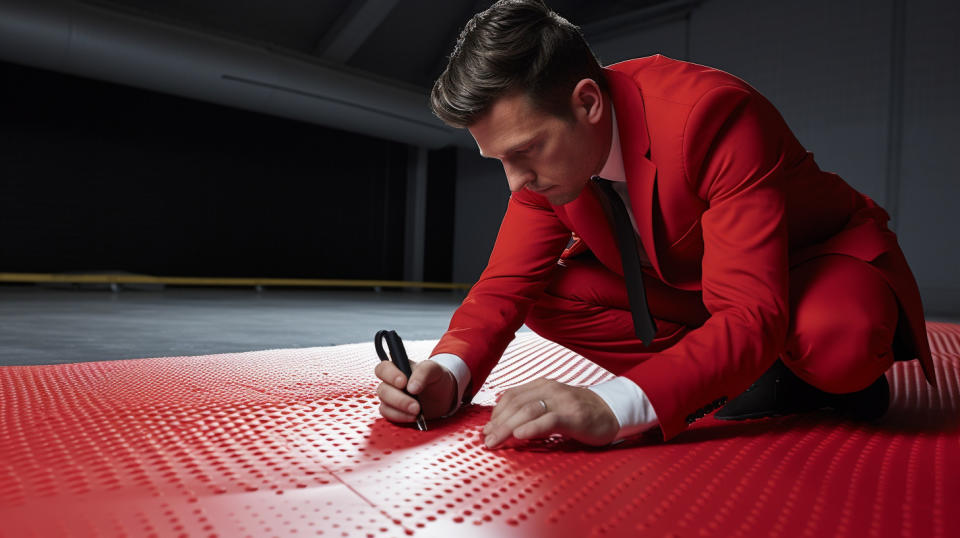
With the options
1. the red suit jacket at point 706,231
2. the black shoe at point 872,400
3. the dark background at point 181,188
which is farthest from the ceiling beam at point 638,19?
the black shoe at point 872,400

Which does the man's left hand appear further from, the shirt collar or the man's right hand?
the shirt collar

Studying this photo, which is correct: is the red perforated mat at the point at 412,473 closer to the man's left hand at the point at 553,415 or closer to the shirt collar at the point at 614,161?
the man's left hand at the point at 553,415

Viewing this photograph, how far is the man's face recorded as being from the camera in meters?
0.96

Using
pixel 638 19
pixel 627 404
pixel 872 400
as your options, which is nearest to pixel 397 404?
pixel 627 404

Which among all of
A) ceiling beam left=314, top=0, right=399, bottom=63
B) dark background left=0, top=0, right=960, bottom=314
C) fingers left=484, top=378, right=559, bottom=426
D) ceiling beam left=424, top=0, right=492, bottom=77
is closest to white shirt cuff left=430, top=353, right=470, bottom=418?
fingers left=484, top=378, right=559, bottom=426

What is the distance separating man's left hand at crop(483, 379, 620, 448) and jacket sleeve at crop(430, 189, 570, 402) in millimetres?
304

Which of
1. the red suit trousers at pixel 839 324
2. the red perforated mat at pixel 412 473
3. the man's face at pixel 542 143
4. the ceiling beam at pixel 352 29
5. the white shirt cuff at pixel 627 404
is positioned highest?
the ceiling beam at pixel 352 29

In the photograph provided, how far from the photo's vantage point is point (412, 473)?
2.84ft

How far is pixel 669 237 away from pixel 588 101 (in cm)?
28

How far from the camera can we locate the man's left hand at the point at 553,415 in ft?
2.89

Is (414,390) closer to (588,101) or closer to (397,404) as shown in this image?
(397,404)

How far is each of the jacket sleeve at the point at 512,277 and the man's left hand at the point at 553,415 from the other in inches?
12.0

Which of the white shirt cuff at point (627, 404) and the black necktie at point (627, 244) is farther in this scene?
the black necktie at point (627, 244)

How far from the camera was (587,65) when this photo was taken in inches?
40.7
